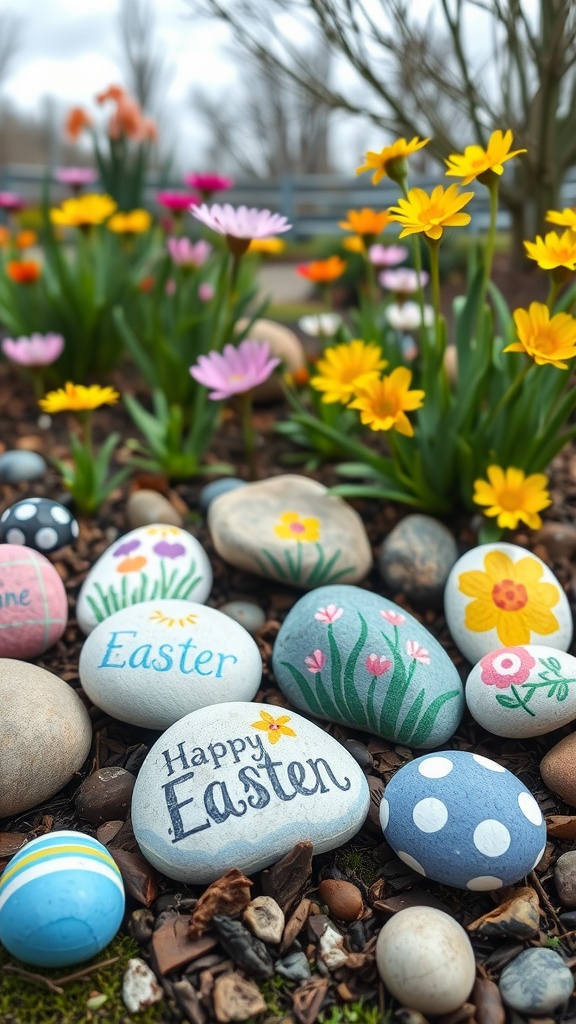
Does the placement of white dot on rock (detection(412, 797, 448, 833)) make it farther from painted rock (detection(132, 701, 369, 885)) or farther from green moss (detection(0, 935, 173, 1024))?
green moss (detection(0, 935, 173, 1024))

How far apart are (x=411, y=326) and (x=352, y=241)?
1.33 feet

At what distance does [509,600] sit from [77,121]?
3.05 m

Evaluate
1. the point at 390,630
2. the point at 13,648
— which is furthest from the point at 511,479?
the point at 13,648

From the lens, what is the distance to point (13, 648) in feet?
5.61

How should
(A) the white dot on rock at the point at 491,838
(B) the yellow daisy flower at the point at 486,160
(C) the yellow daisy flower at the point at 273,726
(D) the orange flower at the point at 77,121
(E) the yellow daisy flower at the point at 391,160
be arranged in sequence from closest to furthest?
1. (A) the white dot on rock at the point at 491,838
2. (C) the yellow daisy flower at the point at 273,726
3. (B) the yellow daisy flower at the point at 486,160
4. (E) the yellow daisy flower at the point at 391,160
5. (D) the orange flower at the point at 77,121

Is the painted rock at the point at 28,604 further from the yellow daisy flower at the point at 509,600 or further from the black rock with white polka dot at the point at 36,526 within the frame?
the yellow daisy flower at the point at 509,600

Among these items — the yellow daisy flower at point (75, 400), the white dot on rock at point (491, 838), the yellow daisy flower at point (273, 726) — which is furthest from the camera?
the yellow daisy flower at point (75, 400)

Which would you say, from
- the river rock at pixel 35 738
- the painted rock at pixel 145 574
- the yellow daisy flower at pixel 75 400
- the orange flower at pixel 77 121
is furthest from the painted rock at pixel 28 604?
the orange flower at pixel 77 121

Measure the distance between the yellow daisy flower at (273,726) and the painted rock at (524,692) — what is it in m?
0.39

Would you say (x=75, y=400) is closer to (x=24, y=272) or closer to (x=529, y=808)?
(x=24, y=272)

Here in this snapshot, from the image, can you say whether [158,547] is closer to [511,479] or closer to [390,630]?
[390,630]

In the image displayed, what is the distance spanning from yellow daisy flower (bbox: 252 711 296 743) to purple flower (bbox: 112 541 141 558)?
642mm

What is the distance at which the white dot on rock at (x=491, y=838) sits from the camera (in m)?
1.23

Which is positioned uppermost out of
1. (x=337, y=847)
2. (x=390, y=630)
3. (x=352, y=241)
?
(x=352, y=241)
